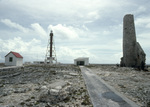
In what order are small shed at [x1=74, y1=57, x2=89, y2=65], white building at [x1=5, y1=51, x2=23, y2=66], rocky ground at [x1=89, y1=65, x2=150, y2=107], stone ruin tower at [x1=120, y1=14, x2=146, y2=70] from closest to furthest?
rocky ground at [x1=89, y1=65, x2=150, y2=107] < stone ruin tower at [x1=120, y1=14, x2=146, y2=70] < white building at [x1=5, y1=51, x2=23, y2=66] < small shed at [x1=74, y1=57, x2=89, y2=65]

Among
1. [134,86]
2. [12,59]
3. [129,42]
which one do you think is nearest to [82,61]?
[129,42]

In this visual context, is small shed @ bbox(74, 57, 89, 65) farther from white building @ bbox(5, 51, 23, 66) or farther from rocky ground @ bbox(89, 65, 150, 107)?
rocky ground @ bbox(89, 65, 150, 107)

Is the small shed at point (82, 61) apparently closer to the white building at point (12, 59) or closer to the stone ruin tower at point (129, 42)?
the stone ruin tower at point (129, 42)

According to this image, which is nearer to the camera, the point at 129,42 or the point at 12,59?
the point at 129,42

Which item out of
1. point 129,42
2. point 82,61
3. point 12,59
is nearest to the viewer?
point 129,42

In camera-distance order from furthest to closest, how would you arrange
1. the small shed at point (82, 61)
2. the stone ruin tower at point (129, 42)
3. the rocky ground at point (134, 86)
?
the small shed at point (82, 61)
the stone ruin tower at point (129, 42)
the rocky ground at point (134, 86)

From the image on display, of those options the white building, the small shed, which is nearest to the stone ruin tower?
the small shed

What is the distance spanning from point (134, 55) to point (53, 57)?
33.1 m

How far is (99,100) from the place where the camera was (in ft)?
24.3

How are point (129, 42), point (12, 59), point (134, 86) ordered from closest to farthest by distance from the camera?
point (134, 86) < point (129, 42) < point (12, 59)

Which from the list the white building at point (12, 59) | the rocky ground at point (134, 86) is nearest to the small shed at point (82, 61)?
the white building at point (12, 59)

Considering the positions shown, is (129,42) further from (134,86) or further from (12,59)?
(12,59)

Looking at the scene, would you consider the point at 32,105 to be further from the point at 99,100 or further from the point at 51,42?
the point at 51,42

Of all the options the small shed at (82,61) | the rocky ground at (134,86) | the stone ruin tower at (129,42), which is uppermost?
the stone ruin tower at (129,42)
